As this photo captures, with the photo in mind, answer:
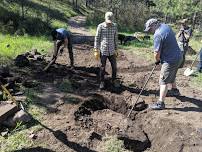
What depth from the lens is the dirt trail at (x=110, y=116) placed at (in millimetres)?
6949

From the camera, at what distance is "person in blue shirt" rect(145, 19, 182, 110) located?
7938 mm

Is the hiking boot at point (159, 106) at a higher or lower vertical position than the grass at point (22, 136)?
higher

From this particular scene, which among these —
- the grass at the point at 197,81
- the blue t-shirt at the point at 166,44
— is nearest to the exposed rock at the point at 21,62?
the blue t-shirt at the point at 166,44

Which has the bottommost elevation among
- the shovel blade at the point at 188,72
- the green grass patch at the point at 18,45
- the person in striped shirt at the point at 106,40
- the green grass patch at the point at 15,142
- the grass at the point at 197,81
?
the green grass patch at the point at 15,142

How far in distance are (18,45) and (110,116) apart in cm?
757

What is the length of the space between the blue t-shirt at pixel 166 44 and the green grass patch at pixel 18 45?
5729mm

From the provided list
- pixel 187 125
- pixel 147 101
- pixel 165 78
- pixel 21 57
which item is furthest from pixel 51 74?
pixel 187 125

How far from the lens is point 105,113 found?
8109mm

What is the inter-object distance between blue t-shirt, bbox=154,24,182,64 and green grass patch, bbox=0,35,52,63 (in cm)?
573

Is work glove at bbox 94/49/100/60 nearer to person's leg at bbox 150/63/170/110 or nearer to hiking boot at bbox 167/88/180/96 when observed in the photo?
person's leg at bbox 150/63/170/110

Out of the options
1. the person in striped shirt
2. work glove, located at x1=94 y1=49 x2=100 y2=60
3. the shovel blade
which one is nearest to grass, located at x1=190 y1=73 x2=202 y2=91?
the shovel blade

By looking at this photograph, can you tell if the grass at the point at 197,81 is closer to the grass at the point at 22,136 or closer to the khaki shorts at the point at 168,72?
the khaki shorts at the point at 168,72

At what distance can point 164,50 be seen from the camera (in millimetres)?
8133

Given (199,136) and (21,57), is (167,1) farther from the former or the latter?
(199,136)
